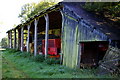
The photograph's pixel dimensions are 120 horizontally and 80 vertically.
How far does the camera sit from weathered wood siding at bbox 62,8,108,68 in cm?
1038

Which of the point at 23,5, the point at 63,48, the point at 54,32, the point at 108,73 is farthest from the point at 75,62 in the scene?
the point at 23,5

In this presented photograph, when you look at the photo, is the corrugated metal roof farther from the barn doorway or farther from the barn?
the barn doorway

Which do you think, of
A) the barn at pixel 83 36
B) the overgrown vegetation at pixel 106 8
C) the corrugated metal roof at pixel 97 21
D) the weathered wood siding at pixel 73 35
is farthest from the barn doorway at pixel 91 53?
the overgrown vegetation at pixel 106 8

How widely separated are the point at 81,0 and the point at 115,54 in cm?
770

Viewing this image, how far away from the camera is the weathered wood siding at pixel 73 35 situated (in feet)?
34.0

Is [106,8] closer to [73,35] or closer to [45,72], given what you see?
[73,35]

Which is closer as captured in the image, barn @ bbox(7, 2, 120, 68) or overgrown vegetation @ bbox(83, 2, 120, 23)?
barn @ bbox(7, 2, 120, 68)

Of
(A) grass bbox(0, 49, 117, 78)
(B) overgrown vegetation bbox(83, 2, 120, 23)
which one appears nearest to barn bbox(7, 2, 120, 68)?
(B) overgrown vegetation bbox(83, 2, 120, 23)

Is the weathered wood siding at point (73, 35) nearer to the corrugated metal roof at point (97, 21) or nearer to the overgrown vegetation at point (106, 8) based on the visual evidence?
the corrugated metal roof at point (97, 21)

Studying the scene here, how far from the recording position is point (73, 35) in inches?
473

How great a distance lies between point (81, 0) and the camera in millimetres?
14984

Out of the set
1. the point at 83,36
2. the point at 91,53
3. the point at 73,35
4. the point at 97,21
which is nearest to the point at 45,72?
the point at 83,36

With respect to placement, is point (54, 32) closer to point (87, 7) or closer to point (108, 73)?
point (87, 7)

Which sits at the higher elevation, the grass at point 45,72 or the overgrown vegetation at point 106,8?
the overgrown vegetation at point 106,8
